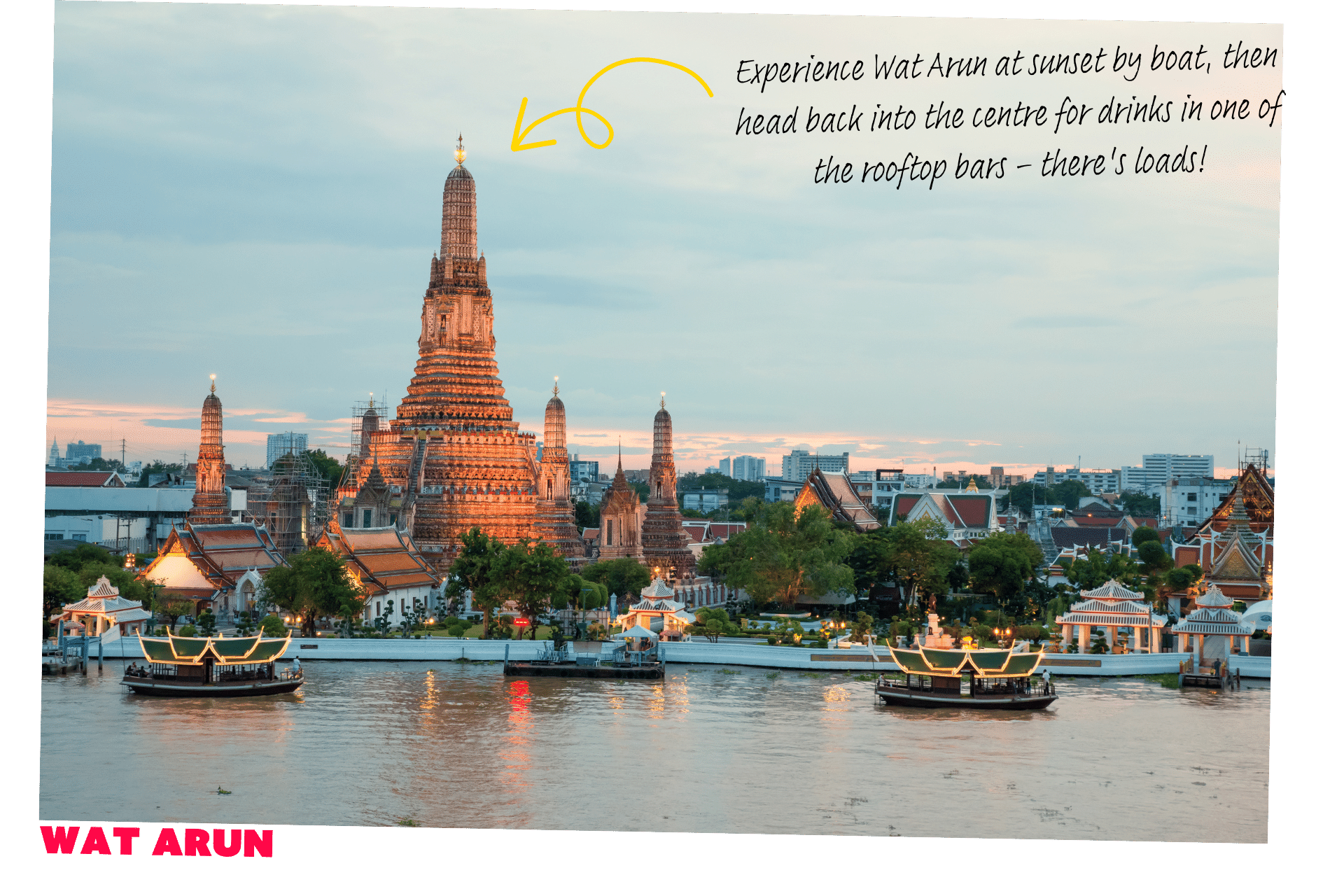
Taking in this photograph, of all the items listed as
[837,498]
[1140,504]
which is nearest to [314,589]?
[837,498]

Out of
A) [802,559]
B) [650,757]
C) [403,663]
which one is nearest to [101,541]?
[403,663]

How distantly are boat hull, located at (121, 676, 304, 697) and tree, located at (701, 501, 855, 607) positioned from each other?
14039 mm

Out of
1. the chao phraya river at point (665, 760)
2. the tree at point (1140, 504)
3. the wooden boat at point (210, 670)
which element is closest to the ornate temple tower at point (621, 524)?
the chao phraya river at point (665, 760)

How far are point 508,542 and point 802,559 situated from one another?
24.8ft

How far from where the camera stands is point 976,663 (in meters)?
24.6

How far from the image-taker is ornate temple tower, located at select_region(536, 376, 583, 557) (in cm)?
4022

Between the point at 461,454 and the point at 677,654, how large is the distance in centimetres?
1351

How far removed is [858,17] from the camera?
17188 millimetres

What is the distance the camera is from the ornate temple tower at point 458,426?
129ft

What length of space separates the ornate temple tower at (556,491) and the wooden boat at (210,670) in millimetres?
14680

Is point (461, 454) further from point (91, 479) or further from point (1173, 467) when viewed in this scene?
point (1173, 467)

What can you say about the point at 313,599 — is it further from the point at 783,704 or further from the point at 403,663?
the point at 783,704

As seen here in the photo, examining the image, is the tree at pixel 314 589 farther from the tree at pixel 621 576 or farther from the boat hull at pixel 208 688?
the tree at pixel 621 576

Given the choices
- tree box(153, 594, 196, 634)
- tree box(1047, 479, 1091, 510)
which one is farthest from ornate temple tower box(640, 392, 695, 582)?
tree box(1047, 479, 1091, 510)
